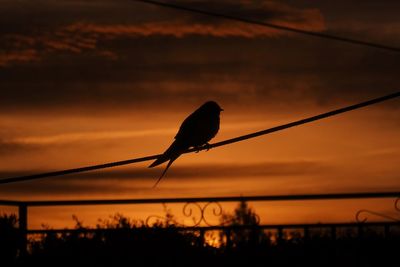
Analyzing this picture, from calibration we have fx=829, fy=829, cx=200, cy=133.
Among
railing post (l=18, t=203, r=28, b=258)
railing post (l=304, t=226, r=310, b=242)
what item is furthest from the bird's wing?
railing post (l=304, t=226, r=310, b=242)

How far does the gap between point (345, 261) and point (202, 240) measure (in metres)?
1.11

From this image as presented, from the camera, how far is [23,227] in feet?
23.2

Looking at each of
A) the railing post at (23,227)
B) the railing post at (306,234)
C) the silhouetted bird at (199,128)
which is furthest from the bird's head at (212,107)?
the railing post at (306,234)

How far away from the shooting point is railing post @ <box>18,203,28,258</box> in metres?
6.71

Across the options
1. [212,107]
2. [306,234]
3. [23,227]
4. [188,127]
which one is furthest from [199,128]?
[306,234]

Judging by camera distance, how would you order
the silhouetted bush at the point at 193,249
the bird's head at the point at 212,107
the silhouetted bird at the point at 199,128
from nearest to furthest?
the silhouetted bush at the point at 193,249, the silhouetted bird at the point at 199,128, the bird's head at the point at 212,107

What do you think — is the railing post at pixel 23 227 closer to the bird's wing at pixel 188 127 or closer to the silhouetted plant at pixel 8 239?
the silhouetted plant at pixel 8 239

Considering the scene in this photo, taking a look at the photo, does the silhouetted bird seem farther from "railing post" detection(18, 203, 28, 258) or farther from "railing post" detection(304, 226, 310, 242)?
"railing post" detection(304, 226, 310, 242)

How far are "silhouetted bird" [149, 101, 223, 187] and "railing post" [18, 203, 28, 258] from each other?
2461 millimetres

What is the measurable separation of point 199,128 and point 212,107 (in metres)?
0.58

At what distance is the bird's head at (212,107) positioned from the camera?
416 inches

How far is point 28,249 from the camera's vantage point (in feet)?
21.4

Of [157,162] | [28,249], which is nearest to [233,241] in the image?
[28,249]

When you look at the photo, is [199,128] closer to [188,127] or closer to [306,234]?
[188,127]
